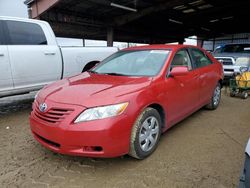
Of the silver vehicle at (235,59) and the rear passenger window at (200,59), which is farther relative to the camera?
the silver vehicle at (235,59)

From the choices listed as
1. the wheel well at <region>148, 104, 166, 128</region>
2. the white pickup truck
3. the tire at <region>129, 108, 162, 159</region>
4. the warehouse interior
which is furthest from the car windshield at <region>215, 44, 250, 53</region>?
the tire at <region>129, 108, 162, 159</region>

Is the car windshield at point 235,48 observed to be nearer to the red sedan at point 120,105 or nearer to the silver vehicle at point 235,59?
the silver vehicle at point 235,59

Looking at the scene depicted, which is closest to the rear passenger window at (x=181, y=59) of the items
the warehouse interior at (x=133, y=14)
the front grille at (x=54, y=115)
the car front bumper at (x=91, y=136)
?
the car front bumper at (x=91, y=136)

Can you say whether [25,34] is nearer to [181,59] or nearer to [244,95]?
[181,59]

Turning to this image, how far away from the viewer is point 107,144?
103 inches

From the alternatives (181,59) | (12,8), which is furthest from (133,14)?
(181,59)

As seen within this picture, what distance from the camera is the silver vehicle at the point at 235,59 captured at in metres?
8.52

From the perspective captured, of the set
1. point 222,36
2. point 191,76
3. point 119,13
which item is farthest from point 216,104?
point 222,36

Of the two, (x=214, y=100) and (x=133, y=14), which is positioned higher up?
(x=133, y=14)

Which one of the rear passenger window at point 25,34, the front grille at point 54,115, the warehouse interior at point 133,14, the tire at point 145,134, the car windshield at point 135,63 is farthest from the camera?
the warehouse interior at point 133,14

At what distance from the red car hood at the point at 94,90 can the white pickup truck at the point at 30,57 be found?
1.63 metres

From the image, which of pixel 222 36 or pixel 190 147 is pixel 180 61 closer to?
pixel 190 147

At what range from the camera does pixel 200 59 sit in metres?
4.81

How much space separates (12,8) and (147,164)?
43.7ft
